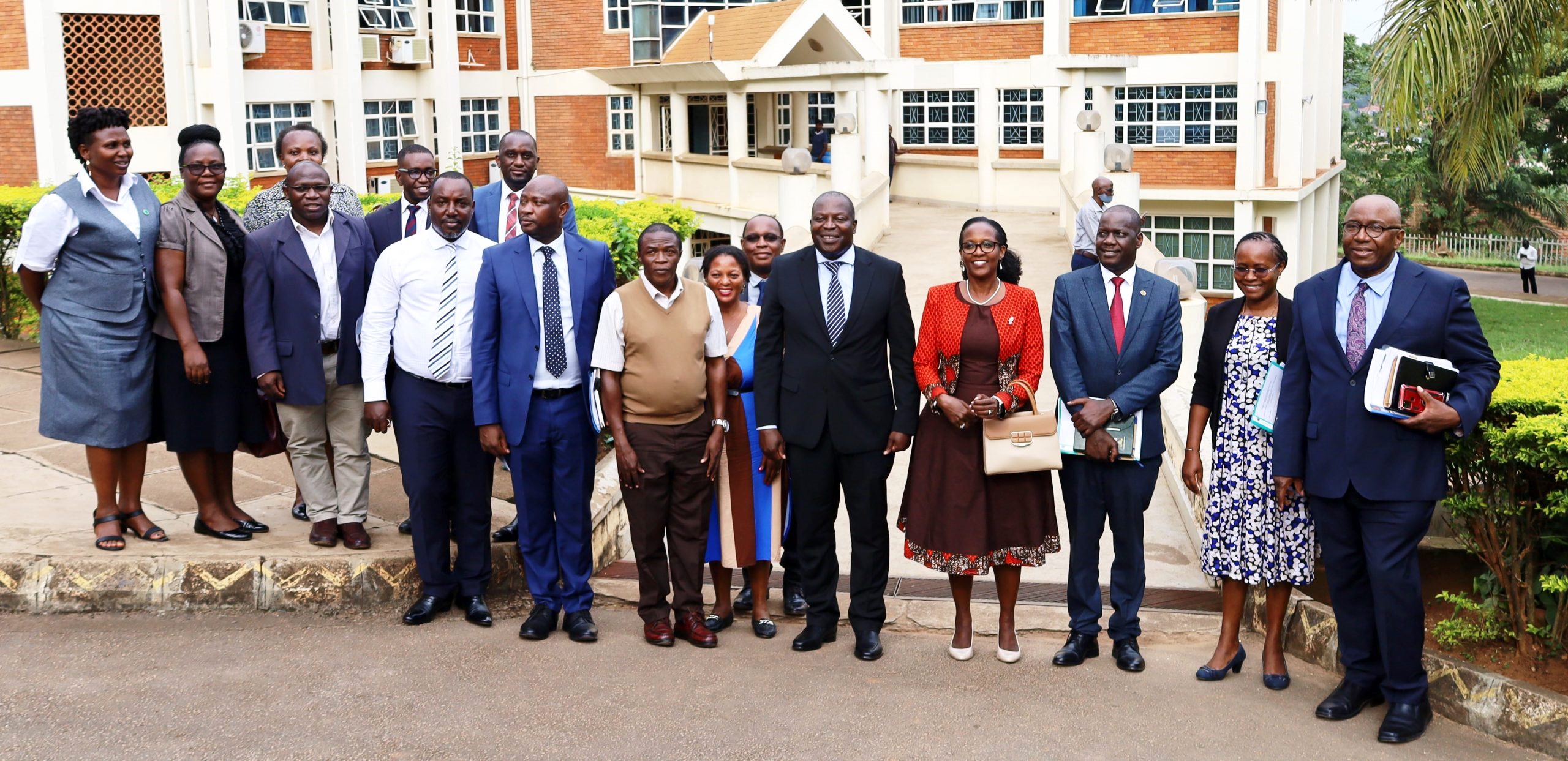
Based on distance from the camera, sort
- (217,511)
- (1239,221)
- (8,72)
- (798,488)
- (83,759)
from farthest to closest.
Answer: (1239,221) → (8,72) → (217,511) → (798,488) → (83,759)

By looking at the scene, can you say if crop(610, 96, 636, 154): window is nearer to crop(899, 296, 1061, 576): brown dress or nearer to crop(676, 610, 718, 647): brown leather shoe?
crop(676, 610, 718, 647): brown leather shoe

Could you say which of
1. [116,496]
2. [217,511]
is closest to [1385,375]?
[217,511]

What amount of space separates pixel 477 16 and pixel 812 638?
2934cm

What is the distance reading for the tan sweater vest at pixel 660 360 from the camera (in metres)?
6.13

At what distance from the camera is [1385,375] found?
5250mm

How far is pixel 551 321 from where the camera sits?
629cm

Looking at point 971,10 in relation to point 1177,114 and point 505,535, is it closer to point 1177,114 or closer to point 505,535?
point 1177,114

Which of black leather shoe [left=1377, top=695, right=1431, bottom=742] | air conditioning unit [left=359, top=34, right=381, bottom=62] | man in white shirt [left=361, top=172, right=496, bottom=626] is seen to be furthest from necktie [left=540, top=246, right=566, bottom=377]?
air conditioning unit [left=359, top=34, right=381, bottom=62]

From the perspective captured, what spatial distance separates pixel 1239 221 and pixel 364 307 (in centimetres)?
2737

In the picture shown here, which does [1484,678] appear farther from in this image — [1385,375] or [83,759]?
[83,759]

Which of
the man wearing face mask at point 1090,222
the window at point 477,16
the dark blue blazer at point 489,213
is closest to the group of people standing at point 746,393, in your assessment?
the dark blue blazer at point 489,213

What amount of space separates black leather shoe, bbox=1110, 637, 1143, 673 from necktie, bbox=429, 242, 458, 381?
3.19 metres

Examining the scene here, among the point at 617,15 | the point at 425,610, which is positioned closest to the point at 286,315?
the point at 425,610

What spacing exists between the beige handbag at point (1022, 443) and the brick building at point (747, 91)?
15.4 metres
